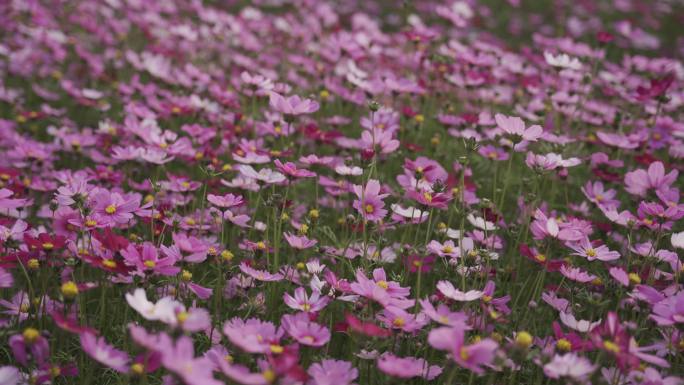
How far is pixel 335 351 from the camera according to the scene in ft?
5.41

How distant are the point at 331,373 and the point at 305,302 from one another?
0.84 ft

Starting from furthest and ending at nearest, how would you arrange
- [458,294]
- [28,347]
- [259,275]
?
[259,275], [458,294], [28,347]

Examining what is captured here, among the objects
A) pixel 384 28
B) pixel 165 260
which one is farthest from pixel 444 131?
pixel 384 28

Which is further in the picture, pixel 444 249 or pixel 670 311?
pixel 444 249

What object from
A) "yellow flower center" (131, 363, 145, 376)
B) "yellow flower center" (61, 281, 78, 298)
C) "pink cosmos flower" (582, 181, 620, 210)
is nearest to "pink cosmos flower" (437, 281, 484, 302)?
"yellow flower center" (131, 363, 145, 376)

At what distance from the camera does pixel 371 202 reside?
180cm

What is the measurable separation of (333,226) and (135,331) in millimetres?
1302

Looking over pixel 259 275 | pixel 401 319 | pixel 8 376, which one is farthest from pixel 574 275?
pixel 8 376

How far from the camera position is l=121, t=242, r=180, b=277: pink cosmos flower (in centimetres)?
134

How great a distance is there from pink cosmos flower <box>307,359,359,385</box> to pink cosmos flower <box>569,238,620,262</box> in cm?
77

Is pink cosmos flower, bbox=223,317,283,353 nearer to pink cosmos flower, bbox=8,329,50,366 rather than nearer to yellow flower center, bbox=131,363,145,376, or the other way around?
yellow flower center, bbox=131,363,145,376

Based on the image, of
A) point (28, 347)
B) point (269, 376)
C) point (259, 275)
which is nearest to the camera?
point (269, 376)

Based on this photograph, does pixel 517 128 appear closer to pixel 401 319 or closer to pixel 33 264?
pixel 401 319

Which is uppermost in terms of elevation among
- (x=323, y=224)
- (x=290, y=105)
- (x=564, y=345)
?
(x=290, y=105)
